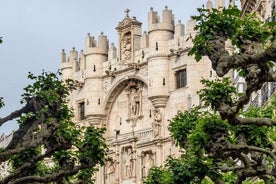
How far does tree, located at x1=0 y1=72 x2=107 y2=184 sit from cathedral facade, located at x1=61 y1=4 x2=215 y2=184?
89.6ft

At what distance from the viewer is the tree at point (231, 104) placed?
2669cm

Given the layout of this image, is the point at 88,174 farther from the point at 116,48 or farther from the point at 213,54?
the point at 116,48

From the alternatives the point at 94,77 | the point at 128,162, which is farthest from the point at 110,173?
the point at 94,77

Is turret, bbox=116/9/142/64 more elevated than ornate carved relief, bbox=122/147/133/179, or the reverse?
turret, bbox=116/9/142/64

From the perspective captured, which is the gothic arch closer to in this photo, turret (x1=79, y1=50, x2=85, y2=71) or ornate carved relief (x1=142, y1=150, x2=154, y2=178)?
turret (x1=79, y1=50, x2=85, y2=71)

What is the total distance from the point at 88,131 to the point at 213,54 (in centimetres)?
1089

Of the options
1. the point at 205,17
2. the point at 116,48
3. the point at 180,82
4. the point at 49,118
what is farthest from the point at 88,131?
the point at 116,48

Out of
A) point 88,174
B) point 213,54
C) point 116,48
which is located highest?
point 116,48

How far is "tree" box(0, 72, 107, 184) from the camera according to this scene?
3281cm

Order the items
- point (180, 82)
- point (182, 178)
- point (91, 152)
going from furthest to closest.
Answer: point (180, 82) < point (91, 152) < point (182, 178)

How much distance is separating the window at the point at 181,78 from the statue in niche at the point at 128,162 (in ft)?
19.3

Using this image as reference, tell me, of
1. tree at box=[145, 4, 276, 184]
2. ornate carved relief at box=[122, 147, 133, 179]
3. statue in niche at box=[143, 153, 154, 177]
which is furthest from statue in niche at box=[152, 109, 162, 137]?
tree at box=[145, 4, 276, 184]

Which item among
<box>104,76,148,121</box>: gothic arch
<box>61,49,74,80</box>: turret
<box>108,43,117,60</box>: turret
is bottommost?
<box>104,76,148,121</box>: gothic arch

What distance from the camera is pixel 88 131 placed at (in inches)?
1451
